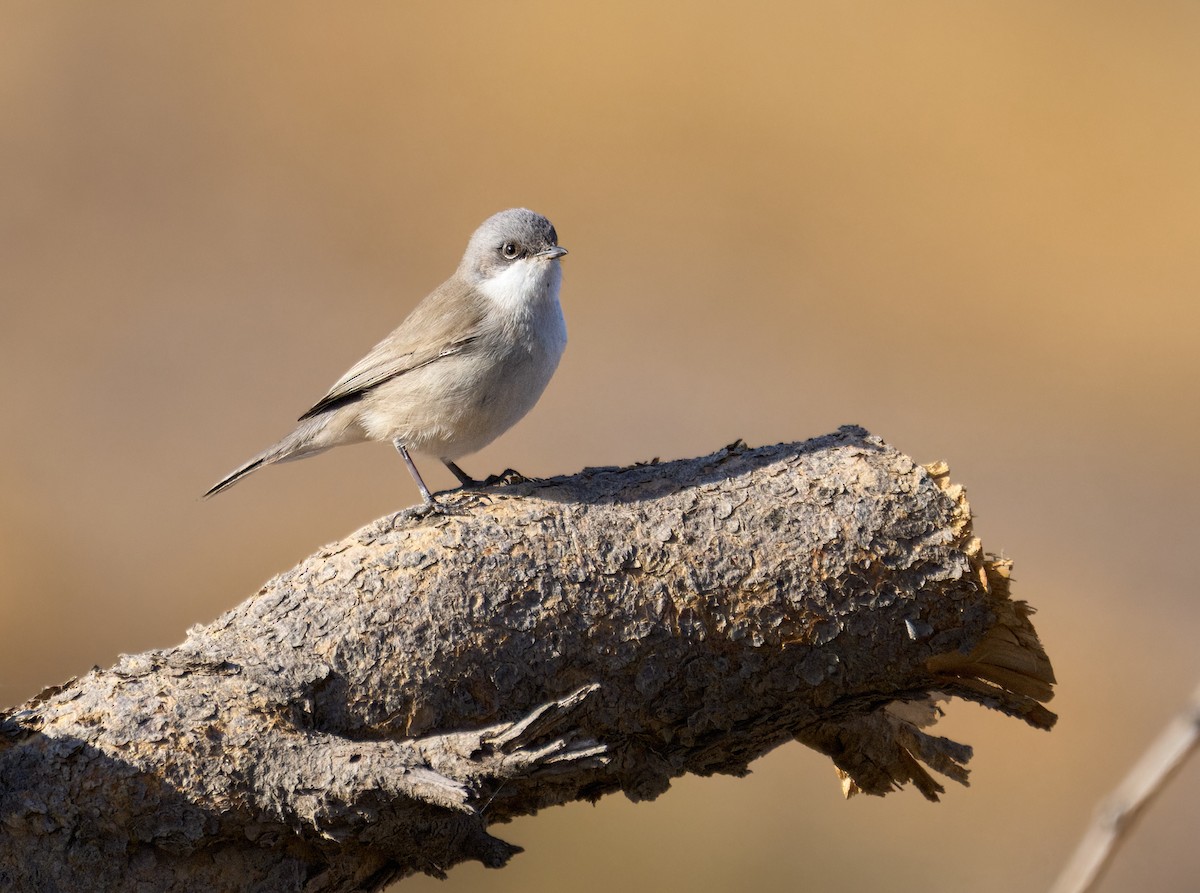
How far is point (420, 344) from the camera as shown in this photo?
17.6 feet

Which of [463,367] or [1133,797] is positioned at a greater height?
[463,367]

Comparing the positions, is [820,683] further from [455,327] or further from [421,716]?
[455,327]

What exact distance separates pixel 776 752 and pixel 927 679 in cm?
507

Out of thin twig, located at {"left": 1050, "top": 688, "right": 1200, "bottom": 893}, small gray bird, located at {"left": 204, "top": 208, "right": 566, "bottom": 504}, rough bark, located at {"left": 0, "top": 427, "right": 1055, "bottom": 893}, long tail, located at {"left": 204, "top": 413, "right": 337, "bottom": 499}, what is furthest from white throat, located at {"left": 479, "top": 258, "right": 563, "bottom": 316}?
thin twig, located at {"left": 1050, "top": 688, "right": 1200, "bottom": 893}

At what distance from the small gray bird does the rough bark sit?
1.24 metres

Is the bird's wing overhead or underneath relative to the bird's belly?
overhead

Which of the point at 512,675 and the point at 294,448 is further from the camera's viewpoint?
the point at 294,448

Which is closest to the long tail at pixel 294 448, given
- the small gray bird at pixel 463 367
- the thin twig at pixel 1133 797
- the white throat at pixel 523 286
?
the small gray bird at pixel 463 367

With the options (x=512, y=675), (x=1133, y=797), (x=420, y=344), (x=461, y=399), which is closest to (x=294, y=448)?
(x=420, y=344)

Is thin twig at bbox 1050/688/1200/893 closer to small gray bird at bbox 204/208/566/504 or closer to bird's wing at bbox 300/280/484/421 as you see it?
small gray bird at bbox 204/208/566/504

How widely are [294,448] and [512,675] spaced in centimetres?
258

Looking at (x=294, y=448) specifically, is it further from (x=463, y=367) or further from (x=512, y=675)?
(x=512, y=675)

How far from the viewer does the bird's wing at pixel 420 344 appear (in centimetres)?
529

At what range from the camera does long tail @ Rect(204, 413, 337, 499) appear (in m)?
5.56
